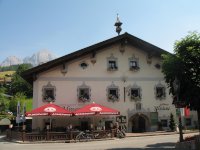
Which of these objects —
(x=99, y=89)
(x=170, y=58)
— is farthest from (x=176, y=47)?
(x=99, y=89)

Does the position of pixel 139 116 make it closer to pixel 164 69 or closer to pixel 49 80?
pixel 49 80

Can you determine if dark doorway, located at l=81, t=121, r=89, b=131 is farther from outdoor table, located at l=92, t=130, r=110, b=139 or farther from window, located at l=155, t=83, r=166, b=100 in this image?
window, located at l=155, t=83, r=166, b=100

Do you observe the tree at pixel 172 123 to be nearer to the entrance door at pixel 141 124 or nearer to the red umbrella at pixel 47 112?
the entrance door at pixel 141 124

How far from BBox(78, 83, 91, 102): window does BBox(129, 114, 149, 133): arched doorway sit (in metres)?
5.34

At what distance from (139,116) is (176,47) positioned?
591 inches

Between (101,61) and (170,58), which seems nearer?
(170,58)

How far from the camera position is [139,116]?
3341 centimetres

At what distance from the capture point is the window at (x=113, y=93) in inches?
1278

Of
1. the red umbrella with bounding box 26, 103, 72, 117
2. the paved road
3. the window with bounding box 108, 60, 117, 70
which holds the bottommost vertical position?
the paved road

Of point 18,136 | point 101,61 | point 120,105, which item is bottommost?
point 18,136

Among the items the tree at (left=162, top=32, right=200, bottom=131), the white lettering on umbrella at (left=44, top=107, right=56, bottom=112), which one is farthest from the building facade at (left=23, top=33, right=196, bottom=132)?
the tree at (left=162, top=32, right=200, bottom=131)

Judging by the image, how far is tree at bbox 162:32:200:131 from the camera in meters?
18.4

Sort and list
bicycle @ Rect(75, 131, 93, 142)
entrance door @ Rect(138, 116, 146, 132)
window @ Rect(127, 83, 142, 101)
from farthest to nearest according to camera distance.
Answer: entrance door @ Rect(138, 116, 146, 132), window @ Rect(127, 83, 142, 101), bicycle @ Rect(75, 131, 93, 142)

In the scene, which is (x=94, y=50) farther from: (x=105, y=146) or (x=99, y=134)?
(x=105, y=146)
